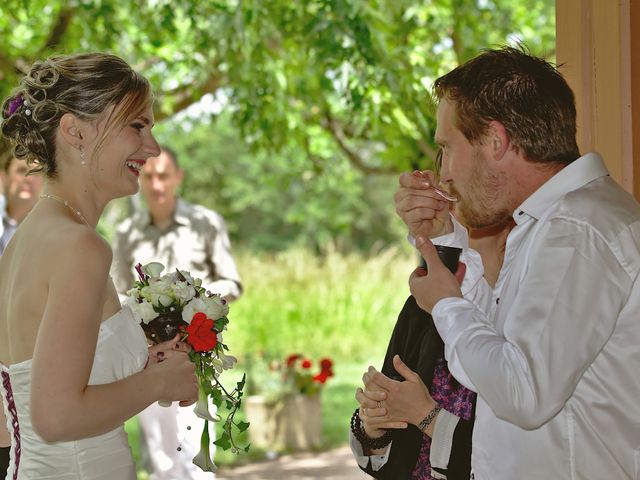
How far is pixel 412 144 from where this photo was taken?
6473 mm

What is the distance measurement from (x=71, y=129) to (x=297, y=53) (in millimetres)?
4791

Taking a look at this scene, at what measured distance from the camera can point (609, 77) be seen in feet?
9.72

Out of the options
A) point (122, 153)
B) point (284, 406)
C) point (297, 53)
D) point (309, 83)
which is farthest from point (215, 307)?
point (284, 406)

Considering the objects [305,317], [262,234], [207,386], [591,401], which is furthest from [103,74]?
[262,234]

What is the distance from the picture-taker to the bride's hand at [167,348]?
278 cm

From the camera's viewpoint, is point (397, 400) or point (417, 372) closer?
point (397, 400)

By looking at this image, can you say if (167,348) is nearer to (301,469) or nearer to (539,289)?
(539,289)

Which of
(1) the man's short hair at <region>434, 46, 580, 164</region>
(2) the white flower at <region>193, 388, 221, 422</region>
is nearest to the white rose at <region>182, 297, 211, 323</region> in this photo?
(2) the white flower at <region>193, 388, 221, 422</region>

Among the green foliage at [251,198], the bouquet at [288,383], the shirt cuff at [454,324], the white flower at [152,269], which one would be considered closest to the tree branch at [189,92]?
the bouquet at [288,383]

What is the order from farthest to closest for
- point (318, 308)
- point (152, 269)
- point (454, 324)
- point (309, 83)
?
point (318, 308), point (309, 83), point (152, 269), point (454, 324)

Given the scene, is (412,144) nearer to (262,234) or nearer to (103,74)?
(103,74)

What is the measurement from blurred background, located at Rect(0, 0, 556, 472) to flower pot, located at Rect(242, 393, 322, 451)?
23 centimetres

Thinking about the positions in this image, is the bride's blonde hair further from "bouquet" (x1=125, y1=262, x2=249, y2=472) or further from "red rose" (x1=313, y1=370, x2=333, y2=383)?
"red rose" (x1=313, y1=370, x2=333, y2=383)

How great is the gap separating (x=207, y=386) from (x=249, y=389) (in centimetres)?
578
